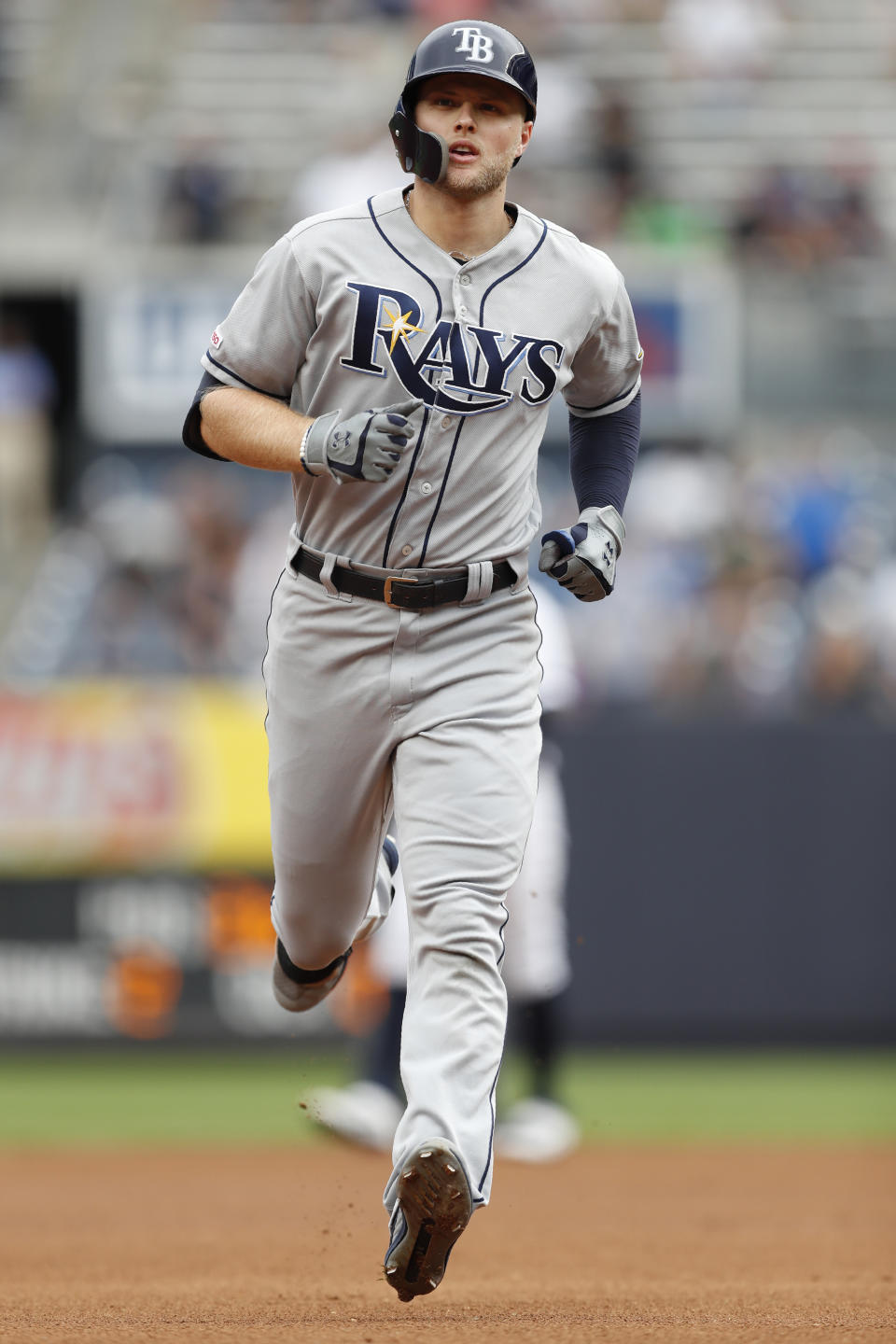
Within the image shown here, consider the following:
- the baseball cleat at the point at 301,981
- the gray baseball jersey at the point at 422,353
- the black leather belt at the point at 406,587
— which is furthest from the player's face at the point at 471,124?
the baseball cleat at the point at 301,981

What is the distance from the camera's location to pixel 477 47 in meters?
4.01

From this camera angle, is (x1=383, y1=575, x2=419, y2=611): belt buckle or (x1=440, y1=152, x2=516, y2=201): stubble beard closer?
(x1=440, y1=152, x2=516, y2=201): stubble beard

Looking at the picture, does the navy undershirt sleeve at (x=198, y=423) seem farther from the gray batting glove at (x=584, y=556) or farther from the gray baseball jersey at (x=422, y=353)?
the gray batting glove at (x=584, y=556)

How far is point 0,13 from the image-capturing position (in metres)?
17.0

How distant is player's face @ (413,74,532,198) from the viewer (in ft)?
13.3

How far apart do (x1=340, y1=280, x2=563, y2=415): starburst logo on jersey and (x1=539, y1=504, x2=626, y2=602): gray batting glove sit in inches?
12.1

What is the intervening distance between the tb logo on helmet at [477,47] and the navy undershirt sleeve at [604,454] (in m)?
0.91

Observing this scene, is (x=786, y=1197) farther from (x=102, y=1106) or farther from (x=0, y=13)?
(x=0, y=13)

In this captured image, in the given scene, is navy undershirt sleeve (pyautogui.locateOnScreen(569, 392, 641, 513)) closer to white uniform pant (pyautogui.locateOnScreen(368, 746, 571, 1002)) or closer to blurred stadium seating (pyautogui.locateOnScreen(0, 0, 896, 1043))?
white uniform pant (pyautogui.locateOnScreen(368, 746, 571, 1002))

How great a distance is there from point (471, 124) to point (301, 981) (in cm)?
204

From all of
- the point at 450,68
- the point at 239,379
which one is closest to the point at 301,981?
the point at 239,379

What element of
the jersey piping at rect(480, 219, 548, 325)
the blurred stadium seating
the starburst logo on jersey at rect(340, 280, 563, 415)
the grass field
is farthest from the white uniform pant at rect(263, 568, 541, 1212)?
the blurred stadium seating

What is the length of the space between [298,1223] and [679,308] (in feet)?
28.8

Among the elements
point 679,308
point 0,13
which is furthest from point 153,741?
point 0,13
